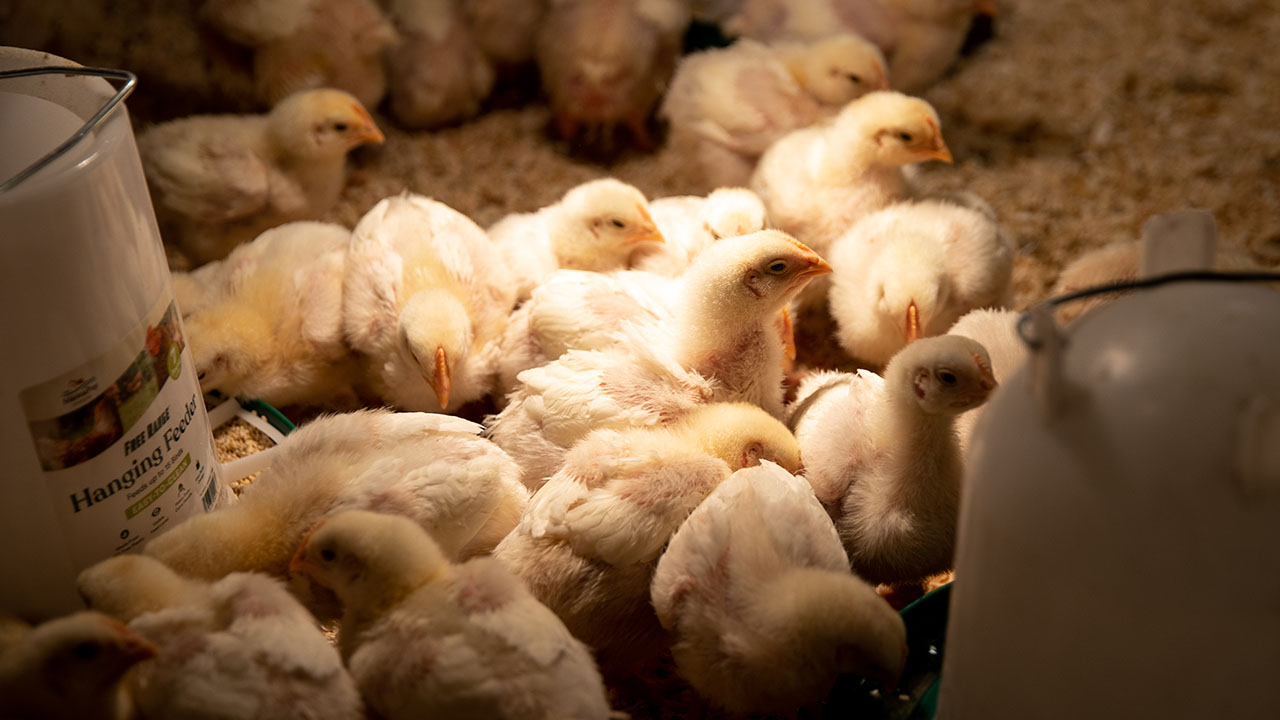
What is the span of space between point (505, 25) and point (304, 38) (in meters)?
0.65

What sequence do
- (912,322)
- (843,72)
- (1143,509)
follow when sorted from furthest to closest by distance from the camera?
(843,72)
(912,322)
(1143,509)

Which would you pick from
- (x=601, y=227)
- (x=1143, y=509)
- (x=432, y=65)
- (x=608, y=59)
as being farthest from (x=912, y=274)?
(x=432, y=65)

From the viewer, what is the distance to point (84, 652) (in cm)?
116

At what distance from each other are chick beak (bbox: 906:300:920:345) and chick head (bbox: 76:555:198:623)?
1.42 metres

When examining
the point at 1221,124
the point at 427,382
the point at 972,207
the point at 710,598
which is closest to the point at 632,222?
the point at 427,382

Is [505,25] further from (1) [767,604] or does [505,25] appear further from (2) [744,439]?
(1) [767,604]

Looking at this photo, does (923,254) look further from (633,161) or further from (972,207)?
(633,161)

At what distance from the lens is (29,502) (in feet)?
4.28

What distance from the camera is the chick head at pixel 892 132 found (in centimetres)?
237

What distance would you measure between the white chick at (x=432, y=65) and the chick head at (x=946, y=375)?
80.5 inches

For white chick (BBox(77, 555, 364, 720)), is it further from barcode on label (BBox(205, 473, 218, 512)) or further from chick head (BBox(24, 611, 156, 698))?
barcode on label (BBox(205, 473, 218, 512))

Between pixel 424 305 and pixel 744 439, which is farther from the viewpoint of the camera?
pixel 424 305

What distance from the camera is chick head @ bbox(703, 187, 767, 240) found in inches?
86.6

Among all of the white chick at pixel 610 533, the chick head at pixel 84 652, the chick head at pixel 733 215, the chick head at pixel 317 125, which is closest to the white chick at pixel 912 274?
the chick head at pixel 733 215
